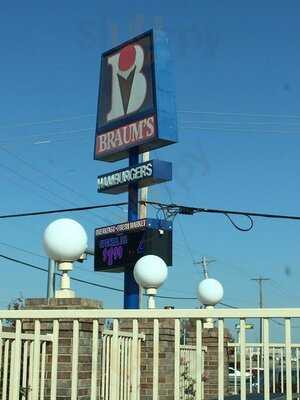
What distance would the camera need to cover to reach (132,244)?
18047mm

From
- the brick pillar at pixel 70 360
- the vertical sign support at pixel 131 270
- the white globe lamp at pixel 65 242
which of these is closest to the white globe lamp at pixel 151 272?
the white globe lamp at pixel 65 242

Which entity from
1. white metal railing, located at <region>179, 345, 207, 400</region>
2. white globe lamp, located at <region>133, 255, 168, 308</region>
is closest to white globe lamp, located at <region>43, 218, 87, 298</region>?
white metal railing, located at <region>179, 345, 207, 400</region>

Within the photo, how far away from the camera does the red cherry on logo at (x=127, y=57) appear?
62.5 feet

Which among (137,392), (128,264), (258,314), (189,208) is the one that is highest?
(189,208)

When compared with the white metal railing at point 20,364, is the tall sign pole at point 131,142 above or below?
above

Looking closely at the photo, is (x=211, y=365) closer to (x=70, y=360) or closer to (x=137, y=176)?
(x=137, y=176)

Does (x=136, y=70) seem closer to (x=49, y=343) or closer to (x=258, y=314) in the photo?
(x=49, y=343)

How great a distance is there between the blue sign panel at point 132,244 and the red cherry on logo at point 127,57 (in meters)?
4.38

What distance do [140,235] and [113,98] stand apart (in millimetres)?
4073

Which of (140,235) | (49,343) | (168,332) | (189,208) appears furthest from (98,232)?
(49,343)

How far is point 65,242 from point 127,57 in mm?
12344

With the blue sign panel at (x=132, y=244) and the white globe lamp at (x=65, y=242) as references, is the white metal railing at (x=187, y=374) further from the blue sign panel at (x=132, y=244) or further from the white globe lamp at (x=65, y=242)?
the blue sign panel at (x=132, y=244)

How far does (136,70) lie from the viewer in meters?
18.8

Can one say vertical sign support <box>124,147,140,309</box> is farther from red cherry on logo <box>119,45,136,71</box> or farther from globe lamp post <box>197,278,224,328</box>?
globe lamp post <box>197,278,224,328</box>
